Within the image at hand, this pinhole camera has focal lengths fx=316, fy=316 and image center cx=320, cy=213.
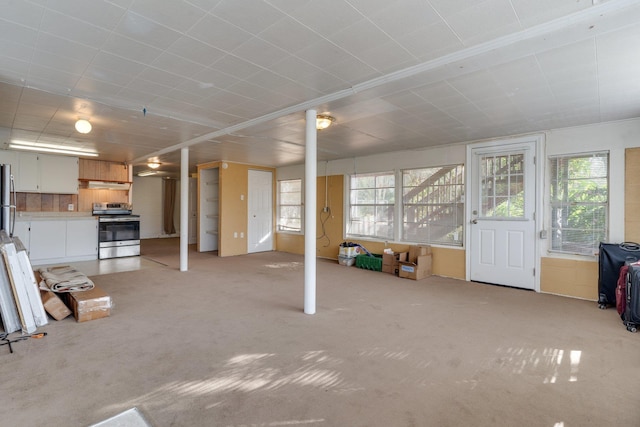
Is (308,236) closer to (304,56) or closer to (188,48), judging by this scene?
(304,56)

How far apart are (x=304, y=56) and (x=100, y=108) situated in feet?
9.19

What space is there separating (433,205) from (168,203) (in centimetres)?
923

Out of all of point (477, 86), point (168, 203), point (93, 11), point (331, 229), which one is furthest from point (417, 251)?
point (168, 203)

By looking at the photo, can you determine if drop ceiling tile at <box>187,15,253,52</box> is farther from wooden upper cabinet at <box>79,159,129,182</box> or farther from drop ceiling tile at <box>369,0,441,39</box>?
wooden upper cabinet at <box>79,159,129,182</box>

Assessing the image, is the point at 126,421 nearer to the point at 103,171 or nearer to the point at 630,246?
the point at 630,246

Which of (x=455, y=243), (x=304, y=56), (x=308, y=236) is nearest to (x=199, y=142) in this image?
(x=308, y=236)

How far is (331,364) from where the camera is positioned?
7.98 ft

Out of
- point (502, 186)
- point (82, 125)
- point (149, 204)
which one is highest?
point (82, 125)

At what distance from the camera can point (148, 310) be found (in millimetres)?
3660

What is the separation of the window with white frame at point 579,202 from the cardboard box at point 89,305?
592 cm

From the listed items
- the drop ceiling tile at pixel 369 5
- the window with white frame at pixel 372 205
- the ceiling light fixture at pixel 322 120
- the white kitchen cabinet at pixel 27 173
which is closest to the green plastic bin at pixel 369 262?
the window with white frame at pixel 372 205

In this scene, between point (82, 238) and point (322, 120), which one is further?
point (82, 238)

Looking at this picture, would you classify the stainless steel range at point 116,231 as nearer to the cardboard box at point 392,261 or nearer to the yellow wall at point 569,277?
the cardboard box at point 392,261

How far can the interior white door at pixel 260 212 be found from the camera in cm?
832
